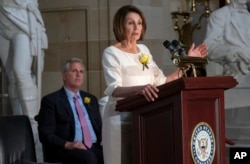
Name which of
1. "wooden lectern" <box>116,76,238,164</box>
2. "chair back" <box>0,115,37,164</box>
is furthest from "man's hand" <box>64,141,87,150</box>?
"wooden lectern" <box>116,76,238,164</box>

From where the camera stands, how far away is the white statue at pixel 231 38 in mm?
7645

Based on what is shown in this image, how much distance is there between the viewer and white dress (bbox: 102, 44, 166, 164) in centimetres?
426

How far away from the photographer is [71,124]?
5738 mm

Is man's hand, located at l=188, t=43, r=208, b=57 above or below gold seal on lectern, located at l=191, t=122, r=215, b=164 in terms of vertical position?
above

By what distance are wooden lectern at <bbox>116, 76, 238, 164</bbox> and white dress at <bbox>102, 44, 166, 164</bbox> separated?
23 centimetres

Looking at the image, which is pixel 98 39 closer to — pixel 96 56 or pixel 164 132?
pixel 96 56

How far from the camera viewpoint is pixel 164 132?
390cm

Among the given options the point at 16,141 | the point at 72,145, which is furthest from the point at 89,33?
the point at 16,141

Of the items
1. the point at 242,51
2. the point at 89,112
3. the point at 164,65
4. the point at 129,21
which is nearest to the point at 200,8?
the point at 164,65

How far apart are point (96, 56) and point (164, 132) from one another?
15.7 feet

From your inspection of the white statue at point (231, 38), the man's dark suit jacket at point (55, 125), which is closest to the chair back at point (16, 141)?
the man's dark suit jacket at point (55, 125)

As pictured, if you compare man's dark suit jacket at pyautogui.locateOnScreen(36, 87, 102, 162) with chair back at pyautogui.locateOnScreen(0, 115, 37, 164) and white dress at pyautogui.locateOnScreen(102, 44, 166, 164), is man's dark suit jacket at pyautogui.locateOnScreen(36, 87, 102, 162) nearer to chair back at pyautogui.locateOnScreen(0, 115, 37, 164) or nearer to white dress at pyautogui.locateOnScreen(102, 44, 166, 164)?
chair back at pyautogui.locateOnScreen(0, 115, 37, 164)

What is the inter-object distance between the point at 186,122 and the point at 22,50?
3.79 meters

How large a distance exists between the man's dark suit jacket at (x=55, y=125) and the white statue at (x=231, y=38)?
7.10 feet
